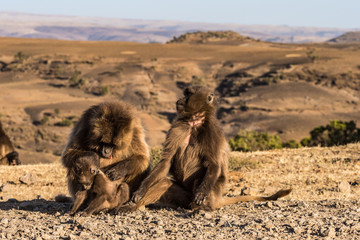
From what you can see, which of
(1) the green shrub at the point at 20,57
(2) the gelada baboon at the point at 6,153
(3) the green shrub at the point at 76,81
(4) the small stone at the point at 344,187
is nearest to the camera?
(4) the small stone at the point at 344,187

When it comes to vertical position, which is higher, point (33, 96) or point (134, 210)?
point (134, 210)

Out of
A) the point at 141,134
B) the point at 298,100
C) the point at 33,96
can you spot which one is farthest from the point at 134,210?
the point at 33,96

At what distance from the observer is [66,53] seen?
74562mm

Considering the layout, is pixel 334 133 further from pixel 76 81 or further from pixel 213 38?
pixel 213 38

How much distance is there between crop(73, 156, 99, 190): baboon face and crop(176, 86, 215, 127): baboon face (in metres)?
1.33

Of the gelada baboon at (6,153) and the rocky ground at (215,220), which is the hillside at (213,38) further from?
the rocky ground at (215,220)

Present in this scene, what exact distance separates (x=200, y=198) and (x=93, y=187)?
140cm

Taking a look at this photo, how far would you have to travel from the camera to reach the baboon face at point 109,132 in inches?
247

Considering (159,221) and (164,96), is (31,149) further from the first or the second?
(159,221)

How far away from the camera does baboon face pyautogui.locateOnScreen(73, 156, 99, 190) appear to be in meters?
6.13

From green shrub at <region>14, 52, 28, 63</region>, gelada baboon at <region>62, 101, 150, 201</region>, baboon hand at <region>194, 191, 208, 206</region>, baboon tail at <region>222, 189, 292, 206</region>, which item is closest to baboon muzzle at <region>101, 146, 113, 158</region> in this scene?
gelada baboon at <region>62, 101, 150, 201</region>

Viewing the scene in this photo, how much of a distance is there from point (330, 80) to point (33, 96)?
3301cm

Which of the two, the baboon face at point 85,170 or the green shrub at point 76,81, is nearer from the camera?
the baboon face at point 85,170

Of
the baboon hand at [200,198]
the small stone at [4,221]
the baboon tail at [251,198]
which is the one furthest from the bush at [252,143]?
the small stone at [4,221]
